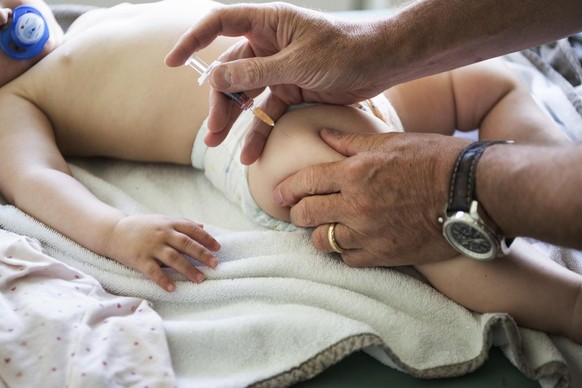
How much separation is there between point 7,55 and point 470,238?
1.04m

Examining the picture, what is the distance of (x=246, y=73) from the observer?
35.5 inches

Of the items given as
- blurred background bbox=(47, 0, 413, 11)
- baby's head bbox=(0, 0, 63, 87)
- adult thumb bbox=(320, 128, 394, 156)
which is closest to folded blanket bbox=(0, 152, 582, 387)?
adult thumb bbox=(320, 128, 394, 156)

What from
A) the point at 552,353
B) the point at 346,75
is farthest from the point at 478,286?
the point at 346,75

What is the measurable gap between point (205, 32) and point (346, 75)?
0.24 m

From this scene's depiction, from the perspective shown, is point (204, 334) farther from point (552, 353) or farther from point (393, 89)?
point (393, 89)

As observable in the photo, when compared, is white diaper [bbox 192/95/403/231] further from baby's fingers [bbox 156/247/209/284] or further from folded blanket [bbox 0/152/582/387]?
baby's fingers [bbox 156/247/209/284]

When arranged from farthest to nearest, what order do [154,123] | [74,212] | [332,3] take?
[332,3] < [154,123] < [74,212]

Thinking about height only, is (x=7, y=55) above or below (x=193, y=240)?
above

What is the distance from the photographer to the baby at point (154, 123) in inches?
40.6

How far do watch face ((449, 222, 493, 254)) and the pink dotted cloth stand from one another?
46 cm

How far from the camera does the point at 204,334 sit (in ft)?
3.01

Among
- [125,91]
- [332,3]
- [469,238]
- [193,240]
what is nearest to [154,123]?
[125,91]

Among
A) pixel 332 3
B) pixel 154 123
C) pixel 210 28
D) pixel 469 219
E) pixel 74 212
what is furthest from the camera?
pixel 332 3

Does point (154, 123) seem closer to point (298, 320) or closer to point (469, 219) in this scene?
point (298, 320)
